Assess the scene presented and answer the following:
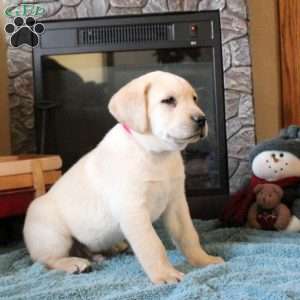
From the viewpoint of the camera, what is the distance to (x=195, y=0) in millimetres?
2055

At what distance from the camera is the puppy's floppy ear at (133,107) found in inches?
46.3

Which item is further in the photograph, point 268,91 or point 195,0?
point 268,91

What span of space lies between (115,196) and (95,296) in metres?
0.25

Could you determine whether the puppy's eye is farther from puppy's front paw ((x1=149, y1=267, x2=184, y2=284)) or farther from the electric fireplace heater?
the electric fireplace heater

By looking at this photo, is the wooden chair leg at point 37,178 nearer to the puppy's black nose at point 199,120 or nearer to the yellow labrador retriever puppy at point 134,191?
the yellow labrador retriever puppy at point 134,191

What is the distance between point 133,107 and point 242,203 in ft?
2.31

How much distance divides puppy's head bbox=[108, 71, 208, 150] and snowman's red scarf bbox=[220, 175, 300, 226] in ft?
1.91

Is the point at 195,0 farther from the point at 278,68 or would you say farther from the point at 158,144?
the point at 158,144

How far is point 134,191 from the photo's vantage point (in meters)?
1.21

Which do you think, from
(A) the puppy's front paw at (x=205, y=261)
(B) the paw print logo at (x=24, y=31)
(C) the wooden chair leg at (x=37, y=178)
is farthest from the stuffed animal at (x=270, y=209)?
(B) the paw print logo at (x=24, y=31)

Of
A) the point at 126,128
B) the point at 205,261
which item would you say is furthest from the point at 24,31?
the point at 205,261

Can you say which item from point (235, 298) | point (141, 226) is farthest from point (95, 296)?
point (235, 298)

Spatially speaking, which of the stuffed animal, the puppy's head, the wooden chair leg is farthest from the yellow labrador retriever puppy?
the stuffed animal

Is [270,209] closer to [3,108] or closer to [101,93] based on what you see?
[101,93]
